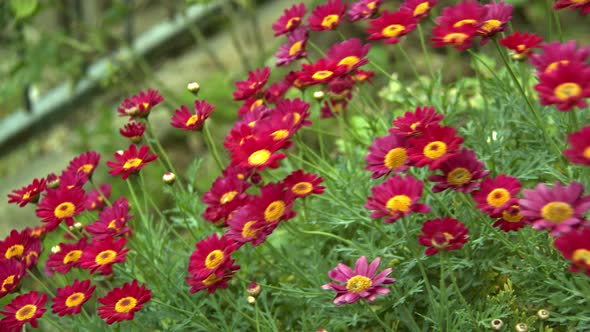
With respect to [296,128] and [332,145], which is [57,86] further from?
[296,128]

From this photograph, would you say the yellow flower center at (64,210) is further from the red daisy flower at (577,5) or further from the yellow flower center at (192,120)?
the red daisy flower at (577,5)

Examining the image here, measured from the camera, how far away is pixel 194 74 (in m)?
3.08

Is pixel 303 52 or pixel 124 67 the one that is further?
pixel 124 67

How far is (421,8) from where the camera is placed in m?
1.12

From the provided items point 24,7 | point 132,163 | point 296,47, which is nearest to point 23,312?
point 132,163

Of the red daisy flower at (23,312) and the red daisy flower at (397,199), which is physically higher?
the red daisy flower at (397,199)

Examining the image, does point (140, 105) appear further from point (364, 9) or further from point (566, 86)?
point (566, 86)

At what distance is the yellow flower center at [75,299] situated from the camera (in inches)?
42.9

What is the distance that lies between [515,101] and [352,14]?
0.33 m

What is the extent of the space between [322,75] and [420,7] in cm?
19

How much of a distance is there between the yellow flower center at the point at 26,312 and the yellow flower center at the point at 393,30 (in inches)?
26.5

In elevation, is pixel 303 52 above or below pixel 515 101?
above

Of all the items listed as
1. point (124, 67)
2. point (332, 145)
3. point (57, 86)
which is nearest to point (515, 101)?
point (332, 145)

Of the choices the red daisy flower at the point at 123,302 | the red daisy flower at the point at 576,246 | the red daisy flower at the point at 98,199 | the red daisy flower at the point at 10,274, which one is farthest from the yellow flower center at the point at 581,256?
the red daisy flower at the point at 98,199
